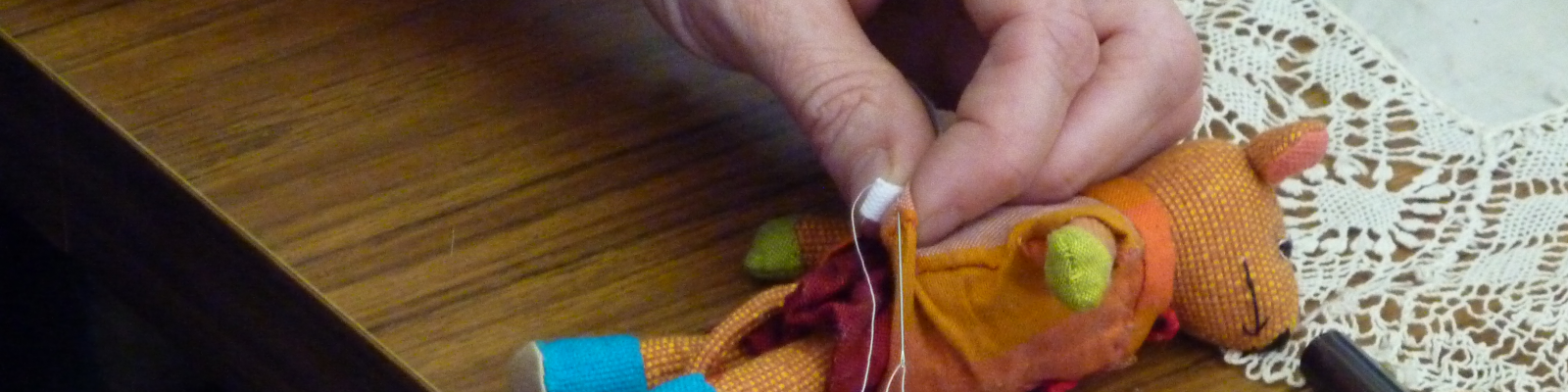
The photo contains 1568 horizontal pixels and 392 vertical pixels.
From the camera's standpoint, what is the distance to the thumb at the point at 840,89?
1.36 feet

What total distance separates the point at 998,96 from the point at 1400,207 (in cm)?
22

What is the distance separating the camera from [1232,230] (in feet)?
1.37

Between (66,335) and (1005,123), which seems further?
(66,335)

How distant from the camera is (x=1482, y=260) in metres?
0.51

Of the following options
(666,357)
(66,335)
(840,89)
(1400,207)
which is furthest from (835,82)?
(66,335)

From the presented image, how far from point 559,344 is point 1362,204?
323 millimetres

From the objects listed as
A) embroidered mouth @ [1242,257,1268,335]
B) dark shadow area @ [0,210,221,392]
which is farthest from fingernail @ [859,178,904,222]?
dark shadow area @ [0,210,221,392]

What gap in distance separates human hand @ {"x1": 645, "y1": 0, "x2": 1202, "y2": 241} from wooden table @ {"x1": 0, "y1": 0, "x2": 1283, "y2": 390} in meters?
0.07

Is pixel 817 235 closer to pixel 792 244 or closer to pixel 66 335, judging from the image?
pixel 792 244

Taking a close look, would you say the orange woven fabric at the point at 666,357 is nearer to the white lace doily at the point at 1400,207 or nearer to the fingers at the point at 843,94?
the fingers at the point at 843,94

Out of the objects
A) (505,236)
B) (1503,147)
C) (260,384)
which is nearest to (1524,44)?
(1503,147)

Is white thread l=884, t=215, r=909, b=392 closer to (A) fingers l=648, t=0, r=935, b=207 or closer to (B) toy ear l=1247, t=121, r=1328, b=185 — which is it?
(A) fingers l=648, t=0, r=935, b=207

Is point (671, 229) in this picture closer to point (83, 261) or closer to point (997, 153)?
point (997, 153)

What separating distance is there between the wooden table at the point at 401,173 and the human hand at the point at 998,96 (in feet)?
0.21
